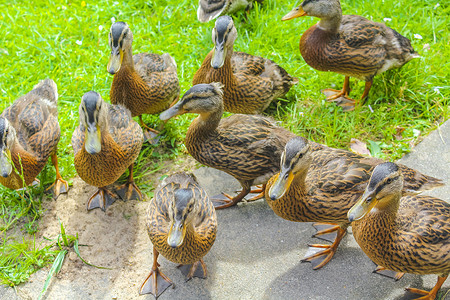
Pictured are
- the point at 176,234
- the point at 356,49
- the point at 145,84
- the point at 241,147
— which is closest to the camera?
the point at 176,234

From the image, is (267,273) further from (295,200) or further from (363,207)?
(363,207)

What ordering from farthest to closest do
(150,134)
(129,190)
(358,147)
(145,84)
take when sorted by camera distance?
1. (150,134)
2. (358,147)
3. (145,84)
4. (129,190)

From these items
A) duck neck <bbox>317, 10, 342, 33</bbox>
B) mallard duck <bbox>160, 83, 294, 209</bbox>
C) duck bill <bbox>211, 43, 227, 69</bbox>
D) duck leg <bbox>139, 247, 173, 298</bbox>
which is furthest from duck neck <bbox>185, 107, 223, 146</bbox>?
duck neck <bbox>317, 10, 342, 33</bbox>

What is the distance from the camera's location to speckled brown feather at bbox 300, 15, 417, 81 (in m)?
4.75

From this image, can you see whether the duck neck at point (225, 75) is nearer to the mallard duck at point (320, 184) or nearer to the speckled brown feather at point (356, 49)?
the speckled brown feather at point (356, 49)

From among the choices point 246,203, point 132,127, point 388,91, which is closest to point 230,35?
point 132,127

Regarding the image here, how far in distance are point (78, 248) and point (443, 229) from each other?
294 centimetres

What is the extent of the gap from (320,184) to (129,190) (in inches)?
73.9

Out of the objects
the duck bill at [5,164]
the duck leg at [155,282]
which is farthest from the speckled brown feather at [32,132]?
the duck leg at [155,282]

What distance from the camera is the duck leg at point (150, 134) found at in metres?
4.86

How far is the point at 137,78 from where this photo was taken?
14.7ft

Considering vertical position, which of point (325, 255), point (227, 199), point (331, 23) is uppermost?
point (331, 23)

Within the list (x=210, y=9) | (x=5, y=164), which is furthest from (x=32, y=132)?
(x=210, y=9)

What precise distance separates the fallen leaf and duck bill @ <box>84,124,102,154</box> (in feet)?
8.26
